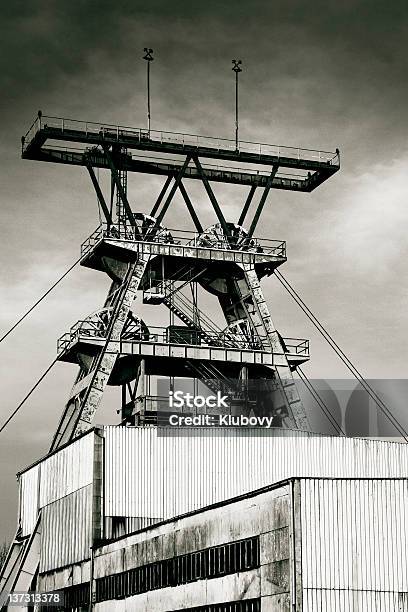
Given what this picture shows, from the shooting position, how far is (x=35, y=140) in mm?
81188

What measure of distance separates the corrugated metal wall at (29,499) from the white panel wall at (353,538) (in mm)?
35505

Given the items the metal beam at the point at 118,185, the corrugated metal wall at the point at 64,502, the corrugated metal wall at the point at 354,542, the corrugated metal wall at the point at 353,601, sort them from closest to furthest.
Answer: the corrugated metal wall at the point at 353,601 → the corrugated metal wall at the point at 354,542 → the corrugated metal wall at the point at 64,502 → the metal beam at the point at 118,185

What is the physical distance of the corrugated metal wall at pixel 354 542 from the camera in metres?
45.6

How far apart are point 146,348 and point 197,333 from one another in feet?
14.2

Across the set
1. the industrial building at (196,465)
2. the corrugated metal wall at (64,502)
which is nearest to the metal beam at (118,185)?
the industrial building at (196,465)

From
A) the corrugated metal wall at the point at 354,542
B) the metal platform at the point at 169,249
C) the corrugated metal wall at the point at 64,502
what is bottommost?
the corrugated metal wall at the point at 354,542

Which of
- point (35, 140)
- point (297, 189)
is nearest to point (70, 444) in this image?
point (35, 140)

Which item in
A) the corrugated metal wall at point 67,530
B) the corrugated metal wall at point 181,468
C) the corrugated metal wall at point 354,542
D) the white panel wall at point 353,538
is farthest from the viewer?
the corrugated metal wall at point 181,468

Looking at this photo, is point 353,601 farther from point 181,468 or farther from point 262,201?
point 262,201

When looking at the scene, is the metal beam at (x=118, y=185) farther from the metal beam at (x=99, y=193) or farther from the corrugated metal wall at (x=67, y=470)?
the corrugated metal wall at (x=67, y=470)

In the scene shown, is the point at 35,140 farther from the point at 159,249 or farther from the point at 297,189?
the point at 297,189

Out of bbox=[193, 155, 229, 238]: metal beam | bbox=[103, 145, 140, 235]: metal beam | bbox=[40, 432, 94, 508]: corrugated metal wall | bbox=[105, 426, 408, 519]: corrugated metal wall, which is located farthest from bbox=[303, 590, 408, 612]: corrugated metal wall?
bbox=[193, 155, 229, 238]: metal beam

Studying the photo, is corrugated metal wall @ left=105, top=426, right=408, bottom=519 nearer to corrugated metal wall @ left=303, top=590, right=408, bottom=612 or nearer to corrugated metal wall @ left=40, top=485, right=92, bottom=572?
corrugated metal wall @ left=40, top=485, right=92, bottom=572

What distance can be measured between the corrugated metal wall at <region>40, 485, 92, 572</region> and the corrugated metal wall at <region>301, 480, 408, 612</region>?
877 inches
